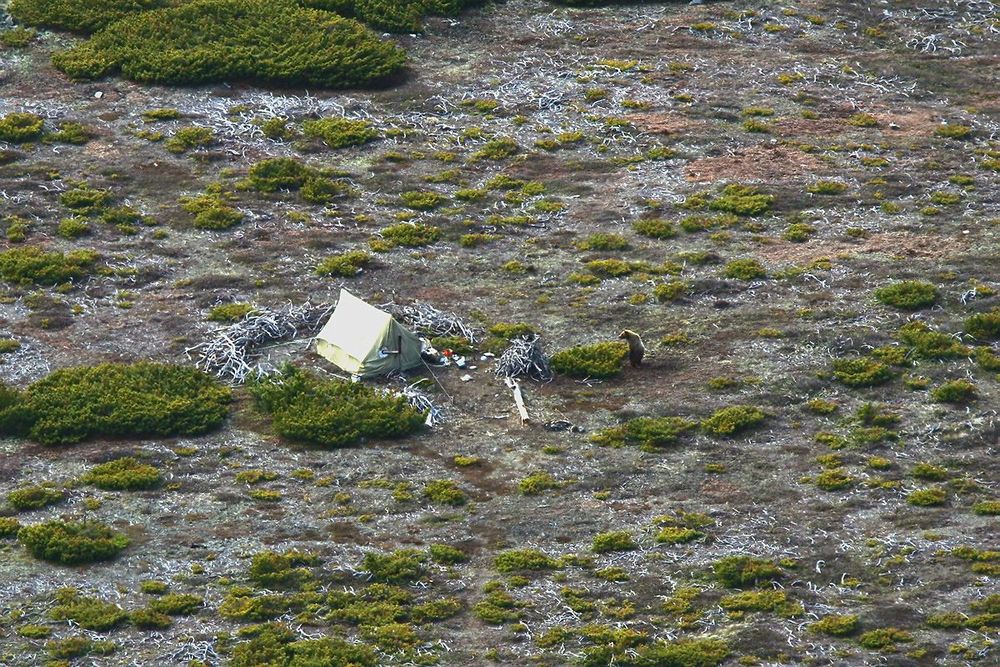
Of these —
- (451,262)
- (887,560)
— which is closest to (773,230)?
(451,262)

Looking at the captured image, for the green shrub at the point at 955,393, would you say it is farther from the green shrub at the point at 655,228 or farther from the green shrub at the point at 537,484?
the green shrub at the point at 655,228

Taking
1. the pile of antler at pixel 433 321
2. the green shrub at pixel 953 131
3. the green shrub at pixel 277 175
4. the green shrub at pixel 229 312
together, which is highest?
the green shrub at pixel 953 131

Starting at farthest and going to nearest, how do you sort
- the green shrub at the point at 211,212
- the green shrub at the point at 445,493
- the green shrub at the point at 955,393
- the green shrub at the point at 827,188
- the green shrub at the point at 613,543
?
the green shrub at the point at 827,188, the green shrub at the point at 211,212, the green shrub at the point at 955,393, the green shrub at the point at 445,493, the green shrub at the point at 613,543

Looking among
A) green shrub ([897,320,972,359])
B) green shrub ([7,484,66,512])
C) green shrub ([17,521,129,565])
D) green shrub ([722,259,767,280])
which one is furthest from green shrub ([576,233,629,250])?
green shrub ([17,521,129,565])

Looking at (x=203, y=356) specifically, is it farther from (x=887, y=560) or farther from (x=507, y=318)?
(x=887, y=560)

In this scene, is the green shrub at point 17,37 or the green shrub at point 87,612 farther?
the green shrub at point 17,37

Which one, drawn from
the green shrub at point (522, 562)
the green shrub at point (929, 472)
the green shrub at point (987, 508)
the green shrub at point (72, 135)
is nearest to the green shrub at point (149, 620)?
the green shrub at point (522, 562)
